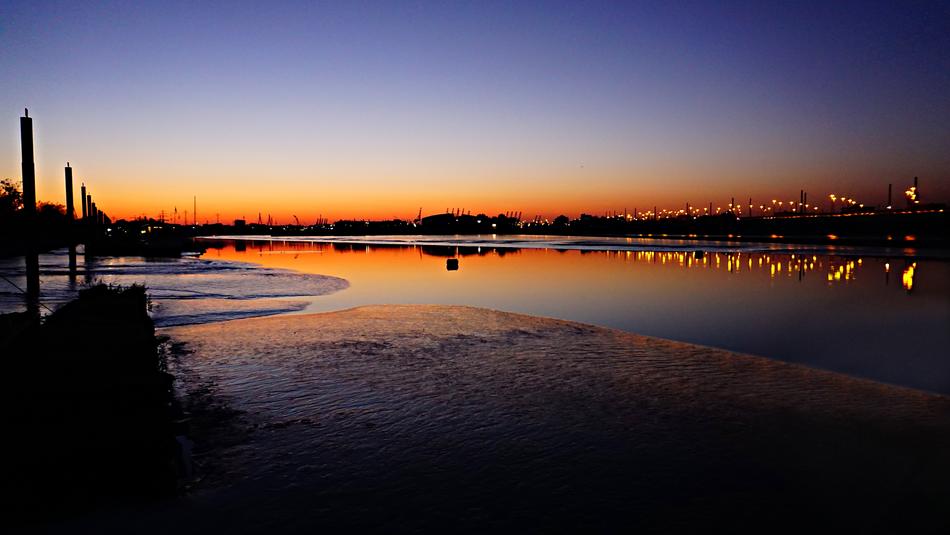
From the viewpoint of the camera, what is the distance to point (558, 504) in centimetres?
659

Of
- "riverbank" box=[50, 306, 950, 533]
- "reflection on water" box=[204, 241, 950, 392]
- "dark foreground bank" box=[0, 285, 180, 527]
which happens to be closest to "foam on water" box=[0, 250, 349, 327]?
"reflection on water" box=[204, 241, 950, 392]

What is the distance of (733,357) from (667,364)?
7.19 feet

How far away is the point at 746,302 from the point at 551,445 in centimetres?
2050

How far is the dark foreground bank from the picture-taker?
562 centimetres

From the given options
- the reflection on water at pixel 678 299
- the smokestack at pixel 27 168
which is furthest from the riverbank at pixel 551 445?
the smokestack at pixel 27 168

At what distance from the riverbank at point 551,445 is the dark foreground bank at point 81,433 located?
344mm

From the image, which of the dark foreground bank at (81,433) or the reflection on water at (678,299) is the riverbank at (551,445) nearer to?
the dark foreground bank at (81,433)

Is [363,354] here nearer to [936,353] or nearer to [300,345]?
[300,345]

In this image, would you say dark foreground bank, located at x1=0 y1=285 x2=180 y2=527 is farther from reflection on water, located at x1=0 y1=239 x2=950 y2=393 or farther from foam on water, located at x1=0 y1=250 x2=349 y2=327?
reflection on water, located at x1=0 y1=239 x2=950 y2=393

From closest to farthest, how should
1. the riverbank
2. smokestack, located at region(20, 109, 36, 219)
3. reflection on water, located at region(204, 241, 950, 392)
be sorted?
the riverbank → reflection on water, located at region(204, 241, 950, 392) → smokestack, located at region(20, 109, 36, 219)

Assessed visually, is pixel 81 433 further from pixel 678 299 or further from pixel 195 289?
pixel 195 289

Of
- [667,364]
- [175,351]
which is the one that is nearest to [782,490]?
[667,364]

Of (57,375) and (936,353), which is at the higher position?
(57,375)

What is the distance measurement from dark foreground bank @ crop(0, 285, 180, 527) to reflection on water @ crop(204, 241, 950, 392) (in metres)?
13.8
